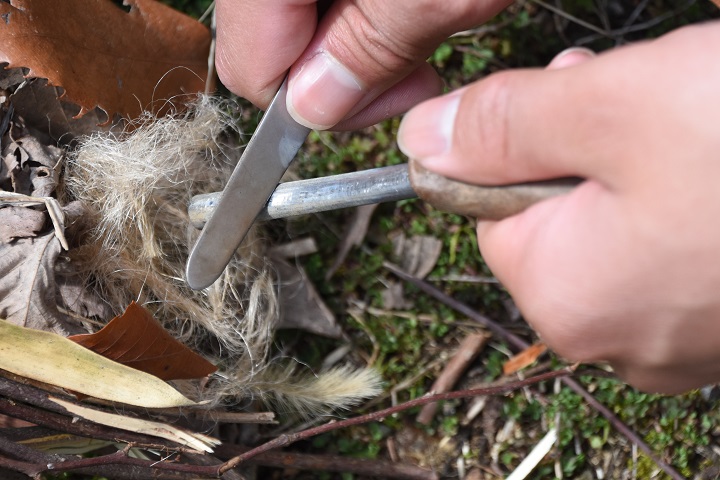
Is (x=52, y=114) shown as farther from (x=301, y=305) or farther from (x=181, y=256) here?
(x=301, y=305)

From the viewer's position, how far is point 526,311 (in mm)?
913

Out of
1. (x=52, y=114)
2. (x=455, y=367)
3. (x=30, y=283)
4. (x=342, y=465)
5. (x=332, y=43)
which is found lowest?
(x=342, y=465)

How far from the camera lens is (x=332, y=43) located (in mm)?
1194

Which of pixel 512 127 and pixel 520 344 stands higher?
pixel 512 127

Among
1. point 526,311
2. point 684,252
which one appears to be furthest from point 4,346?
point 684,252

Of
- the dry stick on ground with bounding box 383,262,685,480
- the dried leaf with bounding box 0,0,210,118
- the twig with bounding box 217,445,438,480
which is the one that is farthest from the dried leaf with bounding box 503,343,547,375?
the dried leaf with bounding box 0,0,210,118

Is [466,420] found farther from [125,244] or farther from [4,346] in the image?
[4,346]

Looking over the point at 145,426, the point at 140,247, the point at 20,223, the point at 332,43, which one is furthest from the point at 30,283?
the point at 332,43

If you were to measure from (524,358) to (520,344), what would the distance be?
1.3 inches

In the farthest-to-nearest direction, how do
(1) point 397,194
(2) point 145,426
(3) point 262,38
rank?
(2) point 145,426, (3) point 262,38, (1) point 397,194

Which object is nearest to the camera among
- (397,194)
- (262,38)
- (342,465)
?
(397,194)

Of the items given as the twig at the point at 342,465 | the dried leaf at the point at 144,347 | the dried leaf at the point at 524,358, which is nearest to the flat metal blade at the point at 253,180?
the dried leaf at the point at 144,347

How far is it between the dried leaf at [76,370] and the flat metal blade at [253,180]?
0.78 feet

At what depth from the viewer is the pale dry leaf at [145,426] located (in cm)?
127
